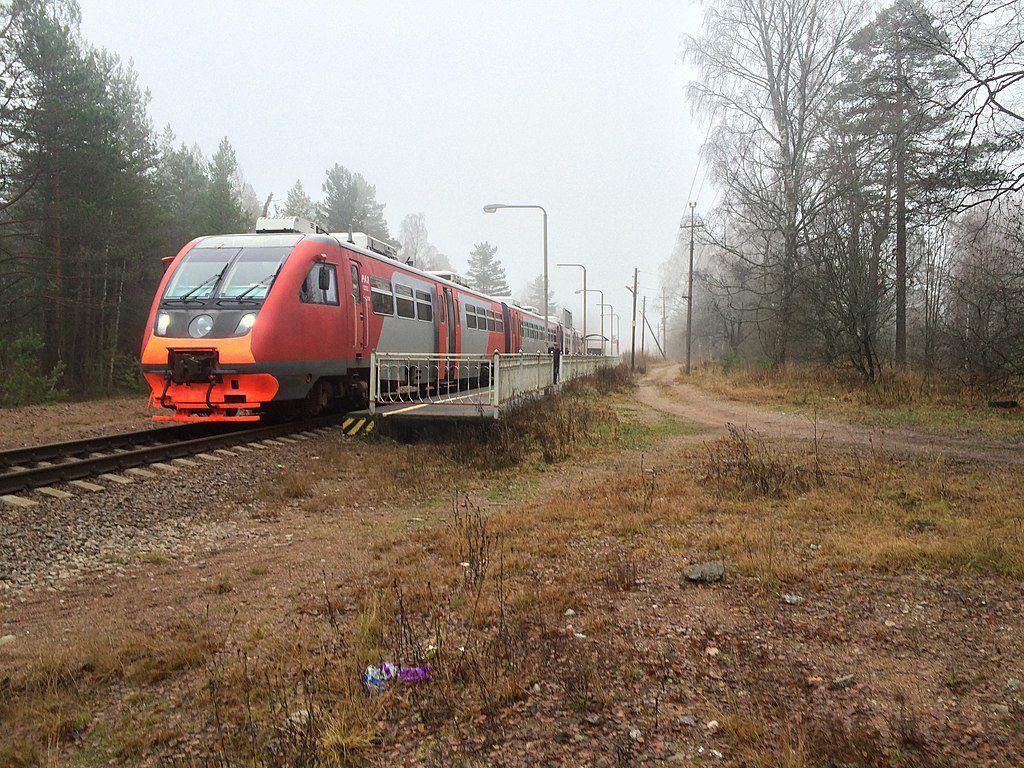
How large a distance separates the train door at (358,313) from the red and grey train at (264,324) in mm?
19

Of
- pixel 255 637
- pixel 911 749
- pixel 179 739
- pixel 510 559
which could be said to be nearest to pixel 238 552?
pixel 255 637

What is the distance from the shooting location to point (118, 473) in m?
6.95

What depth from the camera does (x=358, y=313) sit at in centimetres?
1117

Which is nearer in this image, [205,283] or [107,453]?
[107,453]

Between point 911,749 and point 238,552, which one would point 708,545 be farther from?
point 238,552

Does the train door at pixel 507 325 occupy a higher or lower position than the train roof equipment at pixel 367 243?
lower

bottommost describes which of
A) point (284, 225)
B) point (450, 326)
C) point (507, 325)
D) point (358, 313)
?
point (358, 313)

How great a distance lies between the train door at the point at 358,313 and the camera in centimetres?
1101

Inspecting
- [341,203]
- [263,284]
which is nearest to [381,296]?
[263,284]

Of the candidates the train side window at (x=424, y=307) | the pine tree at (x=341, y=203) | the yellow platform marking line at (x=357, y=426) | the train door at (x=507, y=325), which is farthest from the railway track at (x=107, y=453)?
the pine tree at (x=341, y=203)

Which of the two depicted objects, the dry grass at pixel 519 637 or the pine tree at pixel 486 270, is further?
the pine tree at pixel 486 270

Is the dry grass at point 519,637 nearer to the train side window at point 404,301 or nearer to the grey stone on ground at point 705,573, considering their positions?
the grey stone on ground at point 705,573

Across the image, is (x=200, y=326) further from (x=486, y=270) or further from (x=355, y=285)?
(x=486, y=270)

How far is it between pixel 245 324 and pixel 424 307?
20.4 ft
